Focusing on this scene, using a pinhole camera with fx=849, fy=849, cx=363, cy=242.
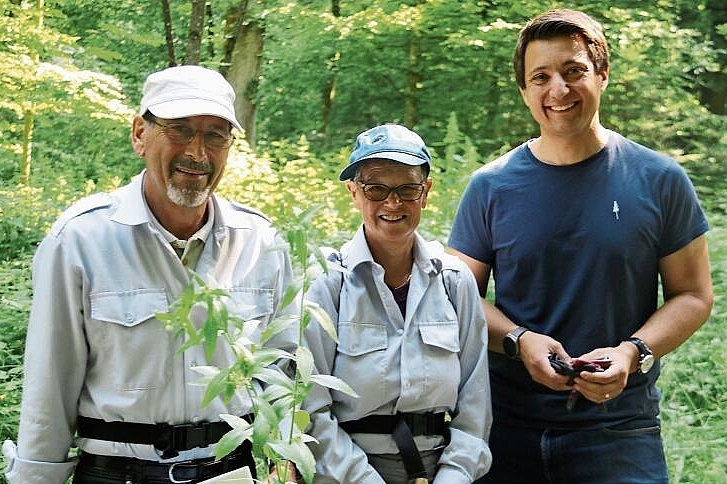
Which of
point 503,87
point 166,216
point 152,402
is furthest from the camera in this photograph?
point 503,87

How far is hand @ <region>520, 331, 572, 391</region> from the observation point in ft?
8.43

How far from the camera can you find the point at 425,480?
2.47 metres

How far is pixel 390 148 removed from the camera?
2535 mm

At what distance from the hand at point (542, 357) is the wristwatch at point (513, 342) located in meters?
0.02

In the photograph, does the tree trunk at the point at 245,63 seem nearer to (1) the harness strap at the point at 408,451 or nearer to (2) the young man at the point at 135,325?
(2) the young man at the point at 135,325

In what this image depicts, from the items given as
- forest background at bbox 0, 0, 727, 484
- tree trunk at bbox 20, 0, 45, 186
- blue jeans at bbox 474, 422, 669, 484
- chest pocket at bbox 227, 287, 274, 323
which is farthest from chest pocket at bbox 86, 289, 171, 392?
tree trunk at bbox 20, 0, 45, 186

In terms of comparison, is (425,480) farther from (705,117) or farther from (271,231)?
(705,117)

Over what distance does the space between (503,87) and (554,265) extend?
27.2 ft

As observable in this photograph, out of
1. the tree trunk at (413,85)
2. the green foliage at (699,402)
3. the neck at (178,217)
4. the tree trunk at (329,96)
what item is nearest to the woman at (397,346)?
the neck at (178,217)

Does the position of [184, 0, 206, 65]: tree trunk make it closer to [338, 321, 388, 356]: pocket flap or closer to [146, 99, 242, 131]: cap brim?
[146, 99, 242, 131]: cap brim

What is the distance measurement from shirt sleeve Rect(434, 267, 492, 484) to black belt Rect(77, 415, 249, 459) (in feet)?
2.41

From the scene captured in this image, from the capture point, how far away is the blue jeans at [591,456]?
2.67m

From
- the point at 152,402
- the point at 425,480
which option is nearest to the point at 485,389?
the point at 425,480

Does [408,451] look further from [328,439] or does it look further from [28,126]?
[28,126]
